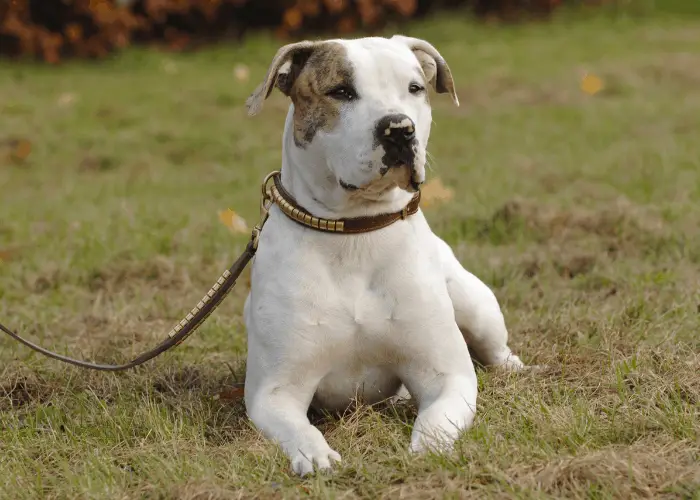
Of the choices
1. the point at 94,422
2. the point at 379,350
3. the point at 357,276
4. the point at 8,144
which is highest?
the point at 357,276

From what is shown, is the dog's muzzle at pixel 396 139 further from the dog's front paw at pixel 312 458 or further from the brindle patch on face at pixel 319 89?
the dog's front paw at pixel 312 458

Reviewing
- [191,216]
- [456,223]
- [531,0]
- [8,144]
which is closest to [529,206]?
[456,223]

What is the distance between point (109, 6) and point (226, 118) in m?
2.12

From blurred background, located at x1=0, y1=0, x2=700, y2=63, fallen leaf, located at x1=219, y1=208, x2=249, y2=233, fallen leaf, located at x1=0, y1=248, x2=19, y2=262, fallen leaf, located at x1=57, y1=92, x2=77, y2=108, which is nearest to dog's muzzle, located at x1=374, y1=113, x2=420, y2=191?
fallen leaf, located at x1=219, y1=208, x2=249, y2=233

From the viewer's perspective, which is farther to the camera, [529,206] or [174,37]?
[174,37]

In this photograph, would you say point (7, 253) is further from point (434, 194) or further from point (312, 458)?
point (312, 458)

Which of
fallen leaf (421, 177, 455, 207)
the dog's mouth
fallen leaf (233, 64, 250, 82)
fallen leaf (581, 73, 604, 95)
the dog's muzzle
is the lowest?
fallen leaf (233, 64, 250, 82)

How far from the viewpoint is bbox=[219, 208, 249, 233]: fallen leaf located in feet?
19.4

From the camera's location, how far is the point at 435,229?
584 centimetres

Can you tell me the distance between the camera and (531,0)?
489 inches

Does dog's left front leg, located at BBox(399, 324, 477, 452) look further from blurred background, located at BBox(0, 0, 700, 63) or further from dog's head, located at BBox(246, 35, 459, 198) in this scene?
blurred background, located at BBox(0, 0, 700, 63)

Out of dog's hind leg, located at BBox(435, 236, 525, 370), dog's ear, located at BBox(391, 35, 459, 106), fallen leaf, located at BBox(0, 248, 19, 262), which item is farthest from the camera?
fallen leaf, located at BBox(0, 248, 19, 262)

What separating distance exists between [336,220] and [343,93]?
1.28 feet

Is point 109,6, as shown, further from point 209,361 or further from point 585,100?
point 209,361
